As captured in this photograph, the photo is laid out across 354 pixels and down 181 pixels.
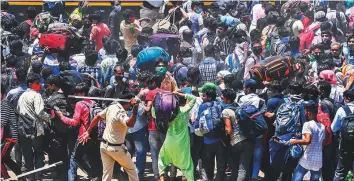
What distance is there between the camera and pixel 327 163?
407 inches

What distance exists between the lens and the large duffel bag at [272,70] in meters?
11.2

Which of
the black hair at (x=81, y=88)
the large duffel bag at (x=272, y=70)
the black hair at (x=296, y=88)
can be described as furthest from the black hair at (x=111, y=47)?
the black hair at (x=296, y=88)

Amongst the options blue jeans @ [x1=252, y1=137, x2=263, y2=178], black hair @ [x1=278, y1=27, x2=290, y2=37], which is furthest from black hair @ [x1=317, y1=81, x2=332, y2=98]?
black hair @ [x1=278, y1=27, x2=290, y2=37]

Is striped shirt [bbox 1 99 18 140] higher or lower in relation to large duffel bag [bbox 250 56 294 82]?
lower

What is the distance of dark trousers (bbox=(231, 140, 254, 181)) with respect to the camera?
394 inches

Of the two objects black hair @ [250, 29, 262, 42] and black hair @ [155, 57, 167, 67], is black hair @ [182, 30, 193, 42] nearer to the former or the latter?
black hair @ [250, 29, 262, 42]

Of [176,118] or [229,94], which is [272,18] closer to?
[229,94]

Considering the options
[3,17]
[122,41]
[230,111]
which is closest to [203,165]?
[230,111]

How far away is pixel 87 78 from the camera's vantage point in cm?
1155

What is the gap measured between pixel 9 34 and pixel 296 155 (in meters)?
6.26

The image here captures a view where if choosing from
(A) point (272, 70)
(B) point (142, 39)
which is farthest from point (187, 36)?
(A) point (272, 70)

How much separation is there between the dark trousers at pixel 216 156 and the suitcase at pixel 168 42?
4.63 m

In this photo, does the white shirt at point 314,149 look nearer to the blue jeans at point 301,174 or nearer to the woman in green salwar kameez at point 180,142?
the blue jeans at point 301,174

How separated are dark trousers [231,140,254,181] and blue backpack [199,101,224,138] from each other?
324 mm
